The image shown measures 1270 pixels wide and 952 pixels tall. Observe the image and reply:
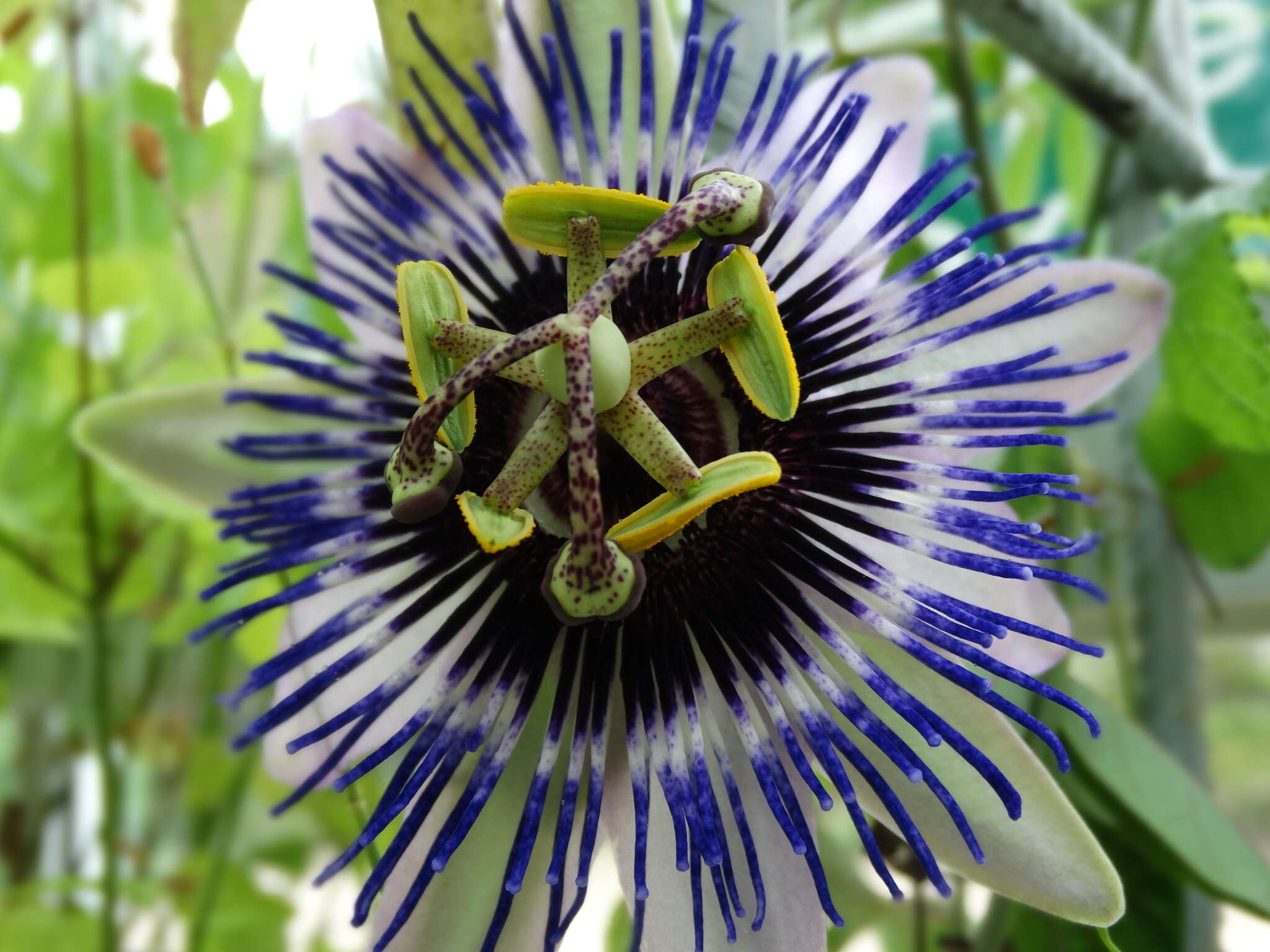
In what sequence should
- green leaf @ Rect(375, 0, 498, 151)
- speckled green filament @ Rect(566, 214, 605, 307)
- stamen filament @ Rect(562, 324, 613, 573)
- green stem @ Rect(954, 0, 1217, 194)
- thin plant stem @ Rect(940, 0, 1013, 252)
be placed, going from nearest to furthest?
stamen filament @ Rect(562, 324, 613, 573)
speckled green filament @ Rect(566, 214, 605, 307)
green leaf @ Rect(375, 0, 498, 151)
green stem @ Rect(954, 0, 1217, 194)
thin plant stem @ Rect(940, 0, 1013, 252)

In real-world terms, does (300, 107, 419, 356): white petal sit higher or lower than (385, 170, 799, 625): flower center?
higher

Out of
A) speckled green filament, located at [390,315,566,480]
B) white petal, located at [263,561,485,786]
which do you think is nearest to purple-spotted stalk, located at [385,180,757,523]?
speckled green filament, located at [390,315,566,480]

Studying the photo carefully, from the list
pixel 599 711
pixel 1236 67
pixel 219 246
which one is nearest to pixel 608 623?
pixel 599 711

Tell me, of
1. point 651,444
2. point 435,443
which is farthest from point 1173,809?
point 435,443

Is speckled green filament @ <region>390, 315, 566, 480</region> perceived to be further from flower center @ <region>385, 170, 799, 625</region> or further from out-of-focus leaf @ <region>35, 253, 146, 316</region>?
out-of-focus leaf @ <region>35, 253, 146, 316</region>

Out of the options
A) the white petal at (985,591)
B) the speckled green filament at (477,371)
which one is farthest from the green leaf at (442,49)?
the white petal at (985,591)

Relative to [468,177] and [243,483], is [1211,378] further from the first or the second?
[243,483]

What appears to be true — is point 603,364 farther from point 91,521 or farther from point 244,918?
point 244,918
